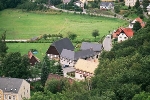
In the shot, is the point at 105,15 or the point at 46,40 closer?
the point at 46,40

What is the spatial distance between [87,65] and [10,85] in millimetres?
9689

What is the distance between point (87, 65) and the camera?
37.9 m

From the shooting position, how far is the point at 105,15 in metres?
72.4

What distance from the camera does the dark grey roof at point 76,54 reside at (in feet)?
138

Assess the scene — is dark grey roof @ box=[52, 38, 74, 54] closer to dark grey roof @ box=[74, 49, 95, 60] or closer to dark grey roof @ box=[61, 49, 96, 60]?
dark grey roof @ box=[61, 49, 96, 60]

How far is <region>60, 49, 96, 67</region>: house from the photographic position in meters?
42.0

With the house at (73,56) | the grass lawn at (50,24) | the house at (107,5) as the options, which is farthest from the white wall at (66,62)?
the house at (107,5)

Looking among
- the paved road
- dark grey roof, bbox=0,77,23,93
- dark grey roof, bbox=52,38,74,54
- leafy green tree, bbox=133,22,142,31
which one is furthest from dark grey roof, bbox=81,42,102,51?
dark grey roof, bbox=0,77,23,93

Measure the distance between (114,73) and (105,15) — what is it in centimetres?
4546

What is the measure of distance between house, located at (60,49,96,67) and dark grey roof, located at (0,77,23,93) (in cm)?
1146

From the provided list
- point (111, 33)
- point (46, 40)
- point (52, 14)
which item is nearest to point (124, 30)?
point (111, 33)

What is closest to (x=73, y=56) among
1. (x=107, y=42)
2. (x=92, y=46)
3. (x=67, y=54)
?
(x=67, y=54)

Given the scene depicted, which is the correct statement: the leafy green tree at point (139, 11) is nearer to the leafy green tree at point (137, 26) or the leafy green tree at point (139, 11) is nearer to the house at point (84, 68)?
the leafy green tree at point (137, 26)

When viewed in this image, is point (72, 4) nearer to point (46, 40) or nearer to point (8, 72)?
point (46, 40)
